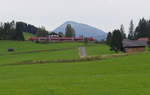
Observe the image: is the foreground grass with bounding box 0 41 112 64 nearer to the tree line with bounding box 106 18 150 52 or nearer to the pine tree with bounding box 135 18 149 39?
the tree line with bounding box 106 18 150 52

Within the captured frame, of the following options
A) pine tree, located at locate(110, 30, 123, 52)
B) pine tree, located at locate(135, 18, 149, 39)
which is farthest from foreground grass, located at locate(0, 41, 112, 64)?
pine tree, located at locate(135, 18, 149, 39)

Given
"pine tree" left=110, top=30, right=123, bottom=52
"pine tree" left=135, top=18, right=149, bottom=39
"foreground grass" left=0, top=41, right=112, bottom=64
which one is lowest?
"foreground grass" left=0, top=41, right=112, bottom=64

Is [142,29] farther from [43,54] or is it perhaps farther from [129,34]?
[43,54]

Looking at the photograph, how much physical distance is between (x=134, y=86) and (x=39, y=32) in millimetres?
114000

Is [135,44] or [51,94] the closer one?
[51,94]

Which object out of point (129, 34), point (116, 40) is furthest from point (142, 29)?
point (116, 40)

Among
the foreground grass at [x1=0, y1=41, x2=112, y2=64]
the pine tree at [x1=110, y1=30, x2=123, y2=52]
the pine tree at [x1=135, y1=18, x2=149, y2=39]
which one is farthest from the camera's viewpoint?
the pine tree at [x1=135, y1=18, x2=149, y2=39]

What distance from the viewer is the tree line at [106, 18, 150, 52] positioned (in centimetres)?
4975

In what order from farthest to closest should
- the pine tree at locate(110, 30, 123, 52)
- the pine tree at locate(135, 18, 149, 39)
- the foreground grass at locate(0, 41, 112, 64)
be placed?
the pine tree at locate(135, 18, 149, 39), the pine tree at locate(110, 30, 123, 52), the foreground grass at locate(0, 41, 112, 64)

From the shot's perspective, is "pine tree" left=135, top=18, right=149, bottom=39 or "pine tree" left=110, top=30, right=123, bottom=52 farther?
"pine tree" left=135, top=18, right=149, bottom=39

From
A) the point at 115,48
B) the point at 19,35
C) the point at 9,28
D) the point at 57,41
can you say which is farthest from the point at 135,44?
the point at 9,28

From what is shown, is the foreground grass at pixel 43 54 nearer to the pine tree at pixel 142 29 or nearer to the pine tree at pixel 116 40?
the pine tree at pixel 116 40

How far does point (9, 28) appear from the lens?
353 feet

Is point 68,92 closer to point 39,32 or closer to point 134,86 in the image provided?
point 134,86
